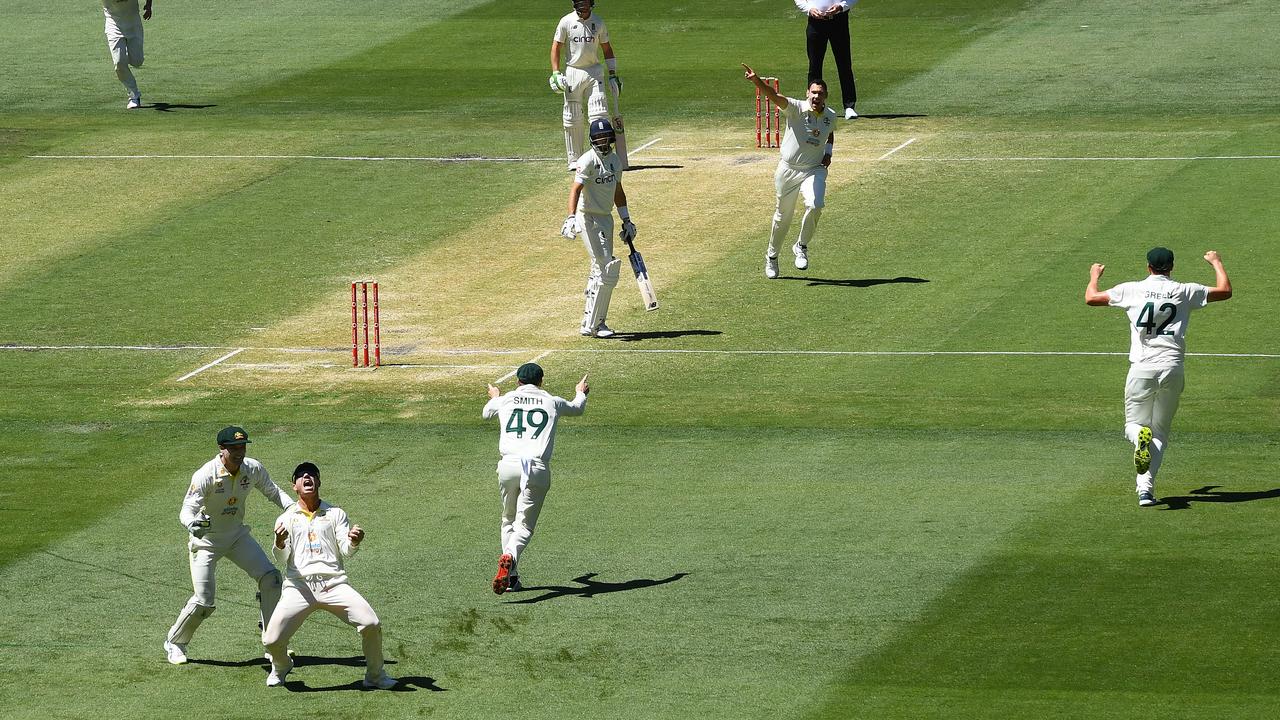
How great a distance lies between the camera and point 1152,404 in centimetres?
1859

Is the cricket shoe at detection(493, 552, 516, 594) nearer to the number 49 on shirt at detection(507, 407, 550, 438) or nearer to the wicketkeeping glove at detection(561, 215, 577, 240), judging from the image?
the number 49 on shirt at detection(507, 407, 550, 438)

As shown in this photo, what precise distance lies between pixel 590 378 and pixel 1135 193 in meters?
11.0

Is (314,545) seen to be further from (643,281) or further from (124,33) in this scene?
(124,33)

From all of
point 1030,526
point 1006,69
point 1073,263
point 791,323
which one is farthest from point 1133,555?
point 1006,69

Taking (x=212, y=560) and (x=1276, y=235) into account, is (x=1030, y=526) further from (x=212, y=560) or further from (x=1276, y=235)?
(x=1276, y=235)

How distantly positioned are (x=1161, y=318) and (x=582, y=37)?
14.7 m

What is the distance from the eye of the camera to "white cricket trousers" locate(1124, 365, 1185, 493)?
18.5 metres

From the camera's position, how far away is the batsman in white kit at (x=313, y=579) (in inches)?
589

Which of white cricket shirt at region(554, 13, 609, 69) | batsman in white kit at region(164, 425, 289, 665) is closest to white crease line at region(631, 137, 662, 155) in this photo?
white cricket shirt at region(554, 13, 609, 69)

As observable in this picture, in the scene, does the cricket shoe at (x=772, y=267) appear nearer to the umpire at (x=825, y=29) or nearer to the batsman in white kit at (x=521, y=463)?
the umpire at (x=825, y=29)

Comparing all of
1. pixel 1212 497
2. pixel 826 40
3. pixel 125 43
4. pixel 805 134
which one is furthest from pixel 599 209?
pixel 125 43

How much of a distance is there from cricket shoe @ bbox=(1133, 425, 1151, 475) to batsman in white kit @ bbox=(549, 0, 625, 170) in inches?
545

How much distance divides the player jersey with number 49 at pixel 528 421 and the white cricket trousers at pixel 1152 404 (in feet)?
16.5

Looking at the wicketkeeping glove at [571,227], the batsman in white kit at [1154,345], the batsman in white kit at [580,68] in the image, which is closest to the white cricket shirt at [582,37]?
the batsman in white kit at [580,68]
